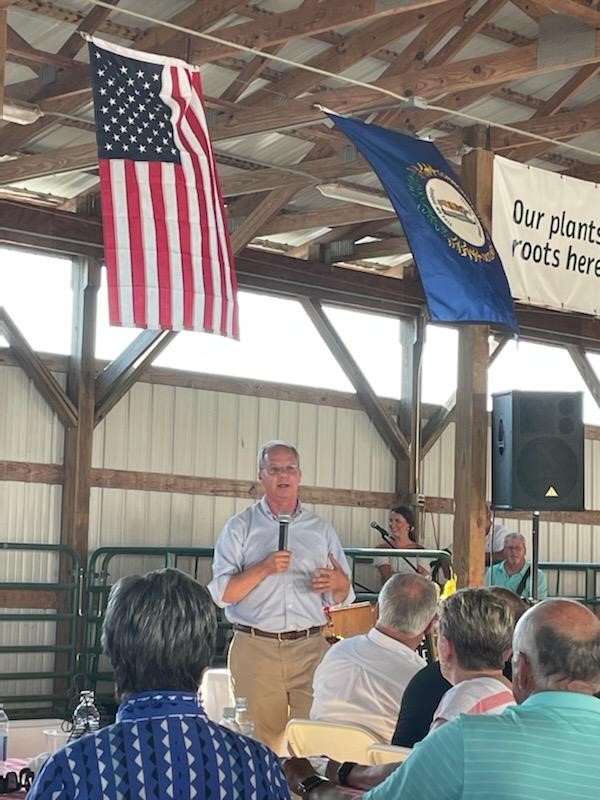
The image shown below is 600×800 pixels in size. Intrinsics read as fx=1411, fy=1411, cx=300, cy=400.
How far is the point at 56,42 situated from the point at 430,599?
535cm

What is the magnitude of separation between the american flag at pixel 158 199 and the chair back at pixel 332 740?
2.17 metres

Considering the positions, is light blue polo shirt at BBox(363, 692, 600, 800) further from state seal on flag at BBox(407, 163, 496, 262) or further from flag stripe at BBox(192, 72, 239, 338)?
state seal on flag at BBox(407, 163, 496, 262)

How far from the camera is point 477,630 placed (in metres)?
3.57

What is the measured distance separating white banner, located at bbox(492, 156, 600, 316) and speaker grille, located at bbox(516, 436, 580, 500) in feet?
3.14

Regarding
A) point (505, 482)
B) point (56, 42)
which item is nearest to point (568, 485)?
point (505, 482)

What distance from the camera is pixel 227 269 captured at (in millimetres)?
6219

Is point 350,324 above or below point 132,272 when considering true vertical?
above

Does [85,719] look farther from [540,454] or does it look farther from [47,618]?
[47,618]

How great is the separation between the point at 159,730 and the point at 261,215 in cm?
916

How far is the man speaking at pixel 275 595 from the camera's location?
5.94 m

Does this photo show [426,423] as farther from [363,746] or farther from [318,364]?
[363,746]

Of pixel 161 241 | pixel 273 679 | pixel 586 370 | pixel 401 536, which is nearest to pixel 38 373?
pixel 401 536

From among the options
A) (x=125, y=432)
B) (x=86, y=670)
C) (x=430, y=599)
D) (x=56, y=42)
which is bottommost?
(x=86, y=670)

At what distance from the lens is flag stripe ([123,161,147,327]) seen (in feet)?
19.2
